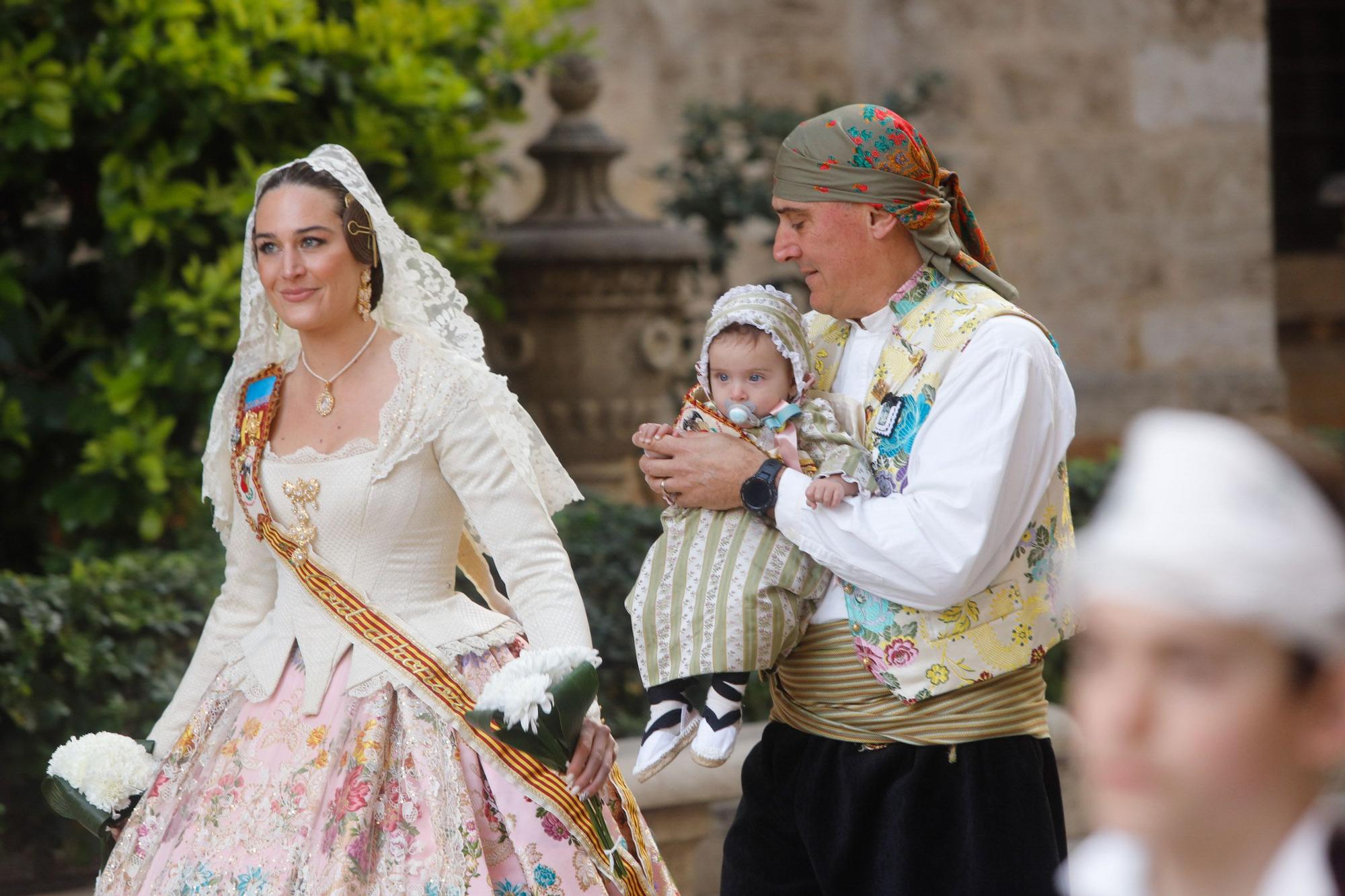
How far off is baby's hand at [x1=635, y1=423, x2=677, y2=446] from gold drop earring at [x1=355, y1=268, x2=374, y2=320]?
535 millimetres

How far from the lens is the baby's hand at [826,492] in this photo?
264 cm

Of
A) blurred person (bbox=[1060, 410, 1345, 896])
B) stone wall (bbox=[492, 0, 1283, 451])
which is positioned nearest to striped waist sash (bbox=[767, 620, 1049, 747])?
blurred person (bbox=[1060, 410, 1345, 896])

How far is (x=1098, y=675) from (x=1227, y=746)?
93 mm

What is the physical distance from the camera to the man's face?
279cm

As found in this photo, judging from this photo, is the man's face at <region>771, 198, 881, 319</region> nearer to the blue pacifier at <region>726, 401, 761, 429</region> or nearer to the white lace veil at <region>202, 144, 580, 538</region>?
the blue pacifier at <region>726, 401, 761, 429</region>

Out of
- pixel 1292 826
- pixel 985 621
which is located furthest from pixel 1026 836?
pixel 1292 826

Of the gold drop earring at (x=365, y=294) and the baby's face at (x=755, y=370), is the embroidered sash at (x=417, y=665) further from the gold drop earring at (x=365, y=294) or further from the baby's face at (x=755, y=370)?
the baby's face at (x=755, y=370)

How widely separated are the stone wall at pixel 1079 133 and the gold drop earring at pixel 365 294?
4982 millimetres

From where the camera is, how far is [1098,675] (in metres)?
1.16

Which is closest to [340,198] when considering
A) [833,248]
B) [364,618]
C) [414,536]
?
[414,536]

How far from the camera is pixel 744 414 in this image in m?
2.79

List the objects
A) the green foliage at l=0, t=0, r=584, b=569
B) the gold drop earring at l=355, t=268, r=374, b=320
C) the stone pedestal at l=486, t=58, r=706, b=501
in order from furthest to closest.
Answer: the stone pedestal at l=486, t=58, r=706, b=501 < the green foliage at l=0, t=0, r=584, b=569 < the gold drop earring at l=355, t=268, r=374, b=320

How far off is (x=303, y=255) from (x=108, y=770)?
918 mm

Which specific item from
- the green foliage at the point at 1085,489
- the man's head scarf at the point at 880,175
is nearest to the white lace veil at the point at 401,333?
the man's head scarf at the point at 880,175
